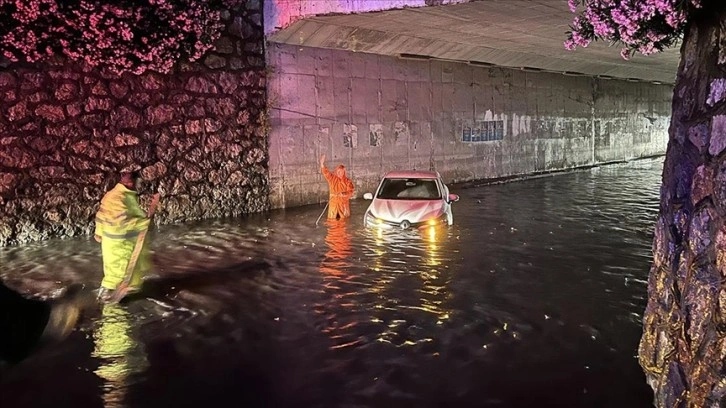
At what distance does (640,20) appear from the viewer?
4.75 m

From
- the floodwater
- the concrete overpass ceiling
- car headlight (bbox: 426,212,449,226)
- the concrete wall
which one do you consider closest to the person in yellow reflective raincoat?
the floodwater

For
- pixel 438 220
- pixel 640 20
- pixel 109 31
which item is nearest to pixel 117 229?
pixel 109 31

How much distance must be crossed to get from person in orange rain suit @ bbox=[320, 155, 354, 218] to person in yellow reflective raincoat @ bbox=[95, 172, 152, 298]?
617 cm

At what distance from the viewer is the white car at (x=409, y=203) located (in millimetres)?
12992

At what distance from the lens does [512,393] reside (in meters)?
5.27

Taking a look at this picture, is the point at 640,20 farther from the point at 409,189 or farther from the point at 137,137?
the point at 137,137

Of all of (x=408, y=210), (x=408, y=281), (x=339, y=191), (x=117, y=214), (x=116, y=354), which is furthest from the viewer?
(x=339, y=191)

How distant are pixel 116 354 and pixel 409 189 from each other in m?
8.40

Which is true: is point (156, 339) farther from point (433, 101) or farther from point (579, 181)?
point (579, 181)

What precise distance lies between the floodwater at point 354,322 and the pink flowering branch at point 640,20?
2987 millimetres

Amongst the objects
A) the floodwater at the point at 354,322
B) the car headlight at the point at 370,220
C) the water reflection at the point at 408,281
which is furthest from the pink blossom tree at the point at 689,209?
the car headlight at the point at 370,220

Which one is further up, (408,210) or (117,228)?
(117,228)

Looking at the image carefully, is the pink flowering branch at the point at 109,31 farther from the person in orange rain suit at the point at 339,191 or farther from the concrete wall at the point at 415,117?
the person in orange rain suit at the point at 339,191

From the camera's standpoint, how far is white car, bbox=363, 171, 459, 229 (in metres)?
13.0
